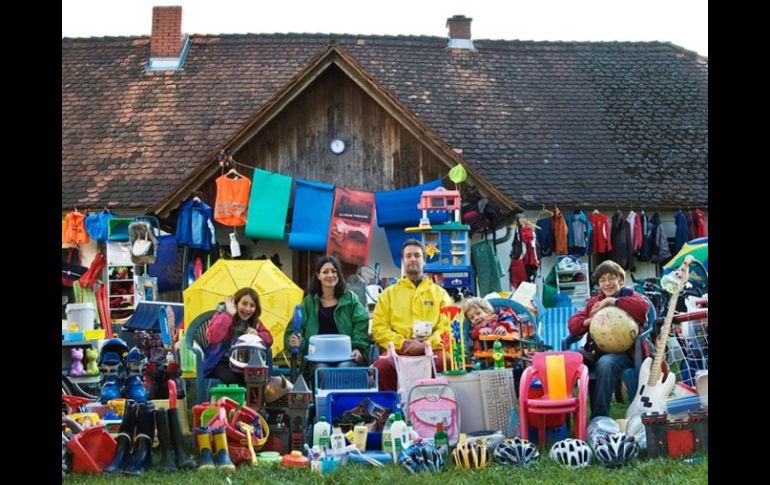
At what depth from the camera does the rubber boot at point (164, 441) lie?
26.1ft

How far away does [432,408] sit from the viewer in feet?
29.0

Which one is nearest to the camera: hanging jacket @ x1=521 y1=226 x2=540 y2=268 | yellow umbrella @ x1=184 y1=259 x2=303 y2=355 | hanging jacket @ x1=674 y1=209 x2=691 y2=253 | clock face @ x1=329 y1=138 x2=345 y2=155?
yellow umbrella @ x1=184 y1=259 x2=303 y2=355

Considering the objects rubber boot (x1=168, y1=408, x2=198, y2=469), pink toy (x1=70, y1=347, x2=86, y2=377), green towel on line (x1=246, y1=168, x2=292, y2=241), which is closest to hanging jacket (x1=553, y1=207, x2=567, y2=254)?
green towel on line (x1=246, y1=168, x2=292, y2=241)

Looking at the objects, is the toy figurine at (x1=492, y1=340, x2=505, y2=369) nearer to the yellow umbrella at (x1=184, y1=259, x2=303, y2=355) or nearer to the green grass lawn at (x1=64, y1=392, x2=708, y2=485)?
the green grass lawn at (x1=64, y1=392, x2=708, y2=485)

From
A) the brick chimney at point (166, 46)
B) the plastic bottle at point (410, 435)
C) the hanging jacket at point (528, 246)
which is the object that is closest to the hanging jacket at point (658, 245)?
the hanging jacket at point (528, 246)

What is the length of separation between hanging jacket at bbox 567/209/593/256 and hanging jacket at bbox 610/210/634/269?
1.40 feet

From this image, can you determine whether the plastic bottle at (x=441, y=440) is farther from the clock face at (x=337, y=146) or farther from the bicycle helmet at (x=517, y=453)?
the clock face at (x=337, y=146)

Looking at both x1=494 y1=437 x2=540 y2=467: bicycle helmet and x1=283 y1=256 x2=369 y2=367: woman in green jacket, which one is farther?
x1=283 y1=256 x2=369 y2=367: woman in green jacket

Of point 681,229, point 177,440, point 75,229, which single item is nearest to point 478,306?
point 177,440

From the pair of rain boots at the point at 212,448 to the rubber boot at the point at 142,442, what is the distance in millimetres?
329

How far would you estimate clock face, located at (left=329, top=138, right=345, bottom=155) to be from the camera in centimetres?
1773

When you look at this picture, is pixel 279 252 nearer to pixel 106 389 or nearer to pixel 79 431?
pixel 106 389
